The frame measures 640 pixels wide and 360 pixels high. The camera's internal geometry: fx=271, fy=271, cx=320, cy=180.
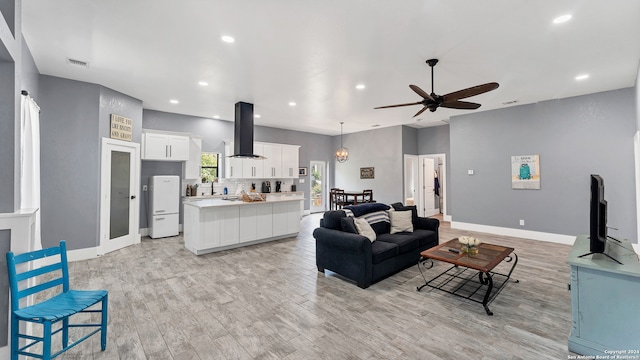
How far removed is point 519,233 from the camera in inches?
237

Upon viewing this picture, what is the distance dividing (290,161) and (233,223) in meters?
4.14

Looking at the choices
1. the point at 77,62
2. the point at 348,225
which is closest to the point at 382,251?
the point at 348,225

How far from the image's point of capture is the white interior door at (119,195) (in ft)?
15.8

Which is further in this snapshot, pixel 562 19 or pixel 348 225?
pixel 348 225

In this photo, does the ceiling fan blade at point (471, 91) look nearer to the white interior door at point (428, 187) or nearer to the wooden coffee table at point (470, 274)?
the wooden coffee table at point (470, 274)

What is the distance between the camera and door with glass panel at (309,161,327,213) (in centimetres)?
1006

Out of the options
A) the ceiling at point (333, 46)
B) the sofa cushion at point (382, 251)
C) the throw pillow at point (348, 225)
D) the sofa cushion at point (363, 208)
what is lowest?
the sofa cushion at point (382, 251)

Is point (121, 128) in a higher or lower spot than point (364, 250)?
higher

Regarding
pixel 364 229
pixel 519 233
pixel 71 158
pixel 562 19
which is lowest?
pixel 519 233

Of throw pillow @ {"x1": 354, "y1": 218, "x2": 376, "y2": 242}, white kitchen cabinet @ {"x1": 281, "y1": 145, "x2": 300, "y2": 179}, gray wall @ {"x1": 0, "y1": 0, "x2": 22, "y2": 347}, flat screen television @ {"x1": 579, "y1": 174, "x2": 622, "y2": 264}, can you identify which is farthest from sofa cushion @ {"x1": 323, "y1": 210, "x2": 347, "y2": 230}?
white kitchen cabinet @ {"x1": 281, "y1": 145, "x2": 300, "y2": 179}

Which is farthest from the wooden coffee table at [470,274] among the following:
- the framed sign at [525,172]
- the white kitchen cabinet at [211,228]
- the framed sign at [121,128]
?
the framed sign at [121,128]

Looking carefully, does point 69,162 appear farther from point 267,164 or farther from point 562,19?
point 562,19

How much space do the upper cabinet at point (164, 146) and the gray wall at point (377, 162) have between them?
18.0ft

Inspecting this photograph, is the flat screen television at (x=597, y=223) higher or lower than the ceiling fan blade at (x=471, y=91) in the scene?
lower
